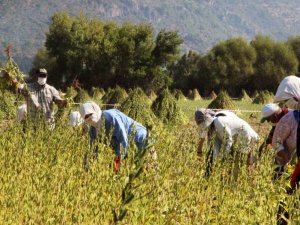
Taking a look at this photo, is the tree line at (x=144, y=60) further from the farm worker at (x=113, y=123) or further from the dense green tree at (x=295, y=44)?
the farm worker at (x=113, y=123)

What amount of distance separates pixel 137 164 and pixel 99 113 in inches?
129

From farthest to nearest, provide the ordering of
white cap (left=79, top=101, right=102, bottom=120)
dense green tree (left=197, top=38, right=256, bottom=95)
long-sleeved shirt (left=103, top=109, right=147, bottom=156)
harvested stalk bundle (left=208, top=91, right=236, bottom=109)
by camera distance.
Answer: dense green tree (left=197, top=38, right=256, bottom=95) → harvested stalk bundle (left=208, top=91, right=236, bottom=109) → white cap (left=79, top=101, right=102, bottom=120) → long-sleeved shirt (left=103, top=109, right=147, bottom=156)

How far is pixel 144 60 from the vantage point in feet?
172

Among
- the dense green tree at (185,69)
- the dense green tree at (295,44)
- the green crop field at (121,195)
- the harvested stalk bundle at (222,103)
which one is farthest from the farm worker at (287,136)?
the dense green tree at (295,44)

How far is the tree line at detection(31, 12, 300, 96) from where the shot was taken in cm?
5178

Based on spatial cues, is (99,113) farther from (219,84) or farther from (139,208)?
(219,84)

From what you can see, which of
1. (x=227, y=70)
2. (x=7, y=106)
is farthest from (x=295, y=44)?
(x=7, y=106)

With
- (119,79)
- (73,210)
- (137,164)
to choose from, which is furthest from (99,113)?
(119,79)

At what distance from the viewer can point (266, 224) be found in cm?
279

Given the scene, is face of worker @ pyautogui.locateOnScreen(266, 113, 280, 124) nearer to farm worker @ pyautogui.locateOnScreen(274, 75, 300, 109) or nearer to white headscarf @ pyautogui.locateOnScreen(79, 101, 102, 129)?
farm worker @ pyautogui.locateOnScreen(274, 75, 300, 109)

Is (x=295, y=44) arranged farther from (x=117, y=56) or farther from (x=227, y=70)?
(x=117, y=56)

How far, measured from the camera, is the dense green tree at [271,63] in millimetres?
55344

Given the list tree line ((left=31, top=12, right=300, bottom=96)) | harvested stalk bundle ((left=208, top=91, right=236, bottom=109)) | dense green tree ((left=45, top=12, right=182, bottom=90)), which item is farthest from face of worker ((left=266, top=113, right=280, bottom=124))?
dense green tree ((left=45, top=12, right=182, bottom=90))

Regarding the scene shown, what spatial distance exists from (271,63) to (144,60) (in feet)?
44.0
